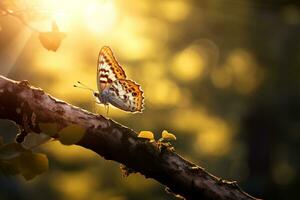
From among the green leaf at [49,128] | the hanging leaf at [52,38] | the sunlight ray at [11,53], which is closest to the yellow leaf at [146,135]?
the hanging leaf at [52,38]

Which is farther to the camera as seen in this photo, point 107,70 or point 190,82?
point 190,82

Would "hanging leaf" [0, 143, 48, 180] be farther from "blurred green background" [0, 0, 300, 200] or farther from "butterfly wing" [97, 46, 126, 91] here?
"blurred green background" [0, 0, 300, 200]

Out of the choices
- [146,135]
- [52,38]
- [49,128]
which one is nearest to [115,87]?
[146,135]

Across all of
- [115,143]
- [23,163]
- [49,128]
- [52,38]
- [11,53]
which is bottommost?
[23,163]

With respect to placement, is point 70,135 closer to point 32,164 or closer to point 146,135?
point 32,164

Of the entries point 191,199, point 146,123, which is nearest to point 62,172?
point 146,123

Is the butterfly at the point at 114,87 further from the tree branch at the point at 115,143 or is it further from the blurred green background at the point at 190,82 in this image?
the blurred green background at the point at 190,82

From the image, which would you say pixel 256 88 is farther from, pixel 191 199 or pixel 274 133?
pixel 191 199

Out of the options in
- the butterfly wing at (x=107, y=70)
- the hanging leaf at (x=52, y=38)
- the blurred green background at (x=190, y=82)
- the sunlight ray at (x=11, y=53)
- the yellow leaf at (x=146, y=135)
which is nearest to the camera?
the hanging leaf at (x=52, y=38)
